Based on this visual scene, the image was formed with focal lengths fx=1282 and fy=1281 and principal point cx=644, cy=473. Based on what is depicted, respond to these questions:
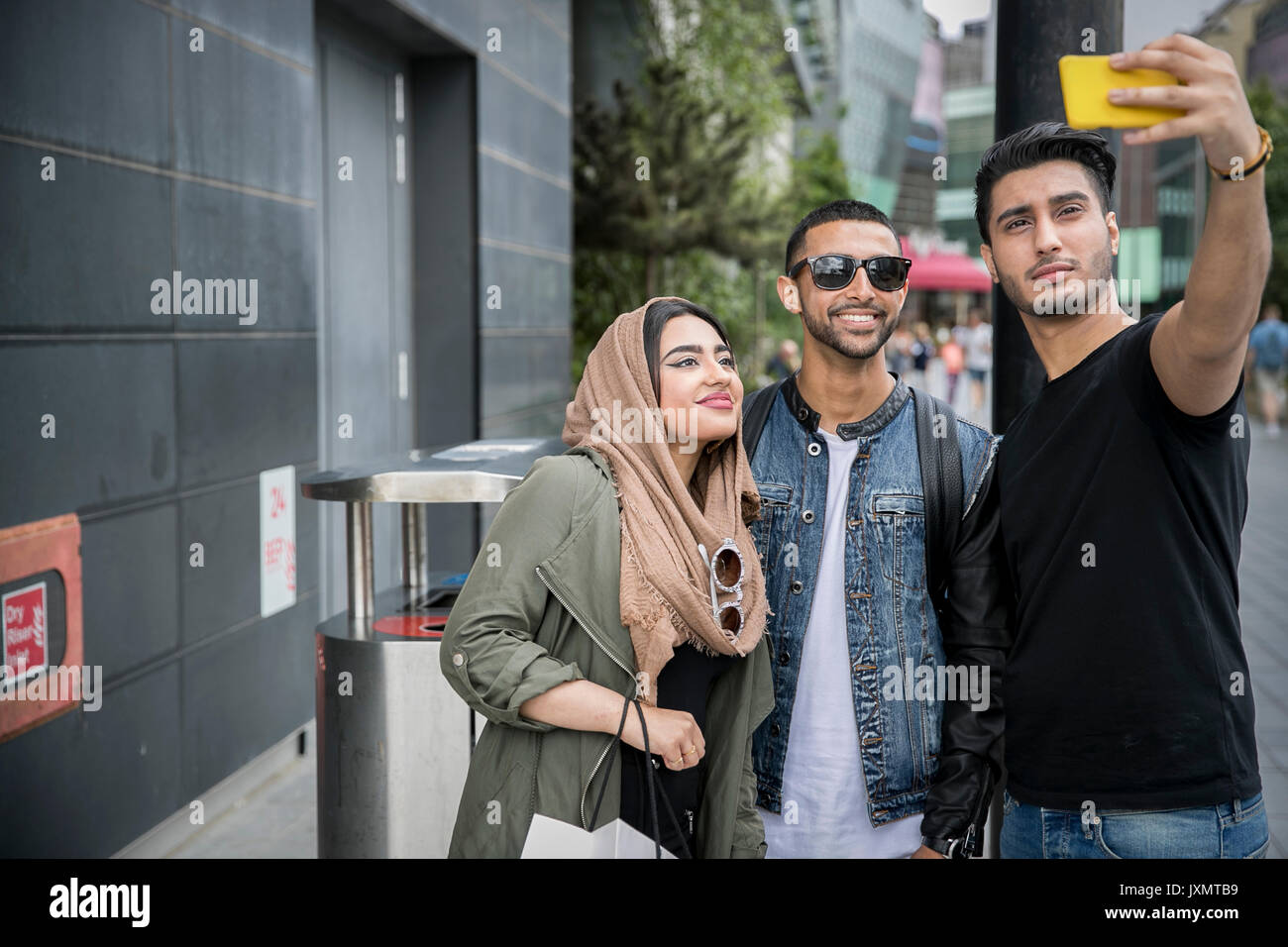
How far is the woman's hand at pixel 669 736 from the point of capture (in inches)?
89.0

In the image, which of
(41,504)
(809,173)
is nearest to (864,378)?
(41,504)

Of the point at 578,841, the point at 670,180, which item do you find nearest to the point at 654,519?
the point at 578,841

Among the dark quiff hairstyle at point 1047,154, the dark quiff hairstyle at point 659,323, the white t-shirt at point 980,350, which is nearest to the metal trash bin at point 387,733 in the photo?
the dark quiff hairstyle at point 659,323

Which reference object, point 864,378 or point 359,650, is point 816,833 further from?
point 359,650

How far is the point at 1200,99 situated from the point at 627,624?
124 cm

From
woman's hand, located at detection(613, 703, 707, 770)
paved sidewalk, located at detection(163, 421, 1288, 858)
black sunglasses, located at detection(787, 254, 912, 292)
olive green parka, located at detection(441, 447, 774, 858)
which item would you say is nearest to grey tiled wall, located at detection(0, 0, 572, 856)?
paved sidewalk, located at detection(163, 421, 1288, 858)

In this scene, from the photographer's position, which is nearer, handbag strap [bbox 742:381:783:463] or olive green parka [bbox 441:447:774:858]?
olive green parka [bbox 441:447:774:858]

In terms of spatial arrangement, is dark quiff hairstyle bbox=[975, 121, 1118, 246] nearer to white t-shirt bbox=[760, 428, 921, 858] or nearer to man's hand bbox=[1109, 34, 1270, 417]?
man's hand bbox=[1109, 34, 1270, 417]

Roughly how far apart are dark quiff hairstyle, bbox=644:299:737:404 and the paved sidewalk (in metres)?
3.22

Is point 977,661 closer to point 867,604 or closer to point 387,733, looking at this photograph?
point 867,604

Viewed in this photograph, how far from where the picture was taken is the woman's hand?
7.42 ft

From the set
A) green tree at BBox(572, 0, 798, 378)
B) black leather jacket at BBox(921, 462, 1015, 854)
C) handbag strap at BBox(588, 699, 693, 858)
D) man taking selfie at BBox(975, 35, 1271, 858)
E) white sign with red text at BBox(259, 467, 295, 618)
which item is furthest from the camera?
green tree at BBox(572, 0, 798, 378)

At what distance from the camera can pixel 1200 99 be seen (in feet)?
5.97

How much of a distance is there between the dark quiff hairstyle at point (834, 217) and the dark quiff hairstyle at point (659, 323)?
0.34 meters
